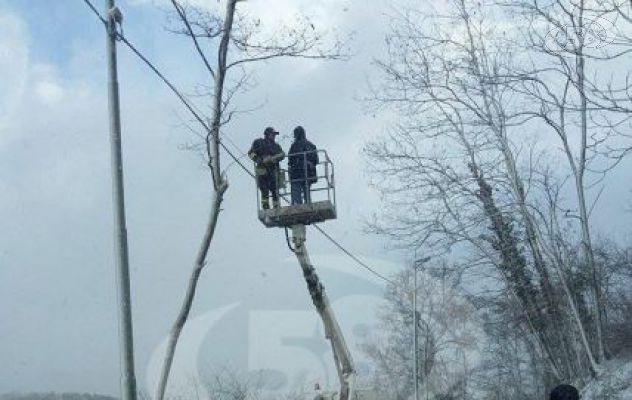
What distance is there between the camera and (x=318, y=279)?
1389cm

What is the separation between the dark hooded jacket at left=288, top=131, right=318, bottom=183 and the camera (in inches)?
543

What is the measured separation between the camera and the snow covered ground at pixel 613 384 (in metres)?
18.5

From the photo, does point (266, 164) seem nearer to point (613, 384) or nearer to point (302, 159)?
point (302, 159)

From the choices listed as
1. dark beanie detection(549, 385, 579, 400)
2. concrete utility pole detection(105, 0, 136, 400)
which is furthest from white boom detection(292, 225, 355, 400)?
dark beanie detection(549, 385, 579, 400)

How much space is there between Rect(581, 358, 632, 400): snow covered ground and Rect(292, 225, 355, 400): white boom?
8.59 metres

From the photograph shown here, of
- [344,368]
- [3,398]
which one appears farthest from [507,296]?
[3,398]

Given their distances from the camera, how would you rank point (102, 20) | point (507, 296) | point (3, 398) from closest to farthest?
point (102, 20) → point (507, 296) → point (3, 398)

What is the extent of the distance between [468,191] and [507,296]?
16.4 ft

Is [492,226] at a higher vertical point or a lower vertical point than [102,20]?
lower

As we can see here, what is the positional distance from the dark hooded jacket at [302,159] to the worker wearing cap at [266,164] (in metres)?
0.33

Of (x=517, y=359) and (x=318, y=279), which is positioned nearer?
(x=318, y=279)

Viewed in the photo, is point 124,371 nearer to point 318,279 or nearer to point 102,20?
point 102,20

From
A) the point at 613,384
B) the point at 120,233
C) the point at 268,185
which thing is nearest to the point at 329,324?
the point at 268,185

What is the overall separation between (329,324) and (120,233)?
6.28 m
